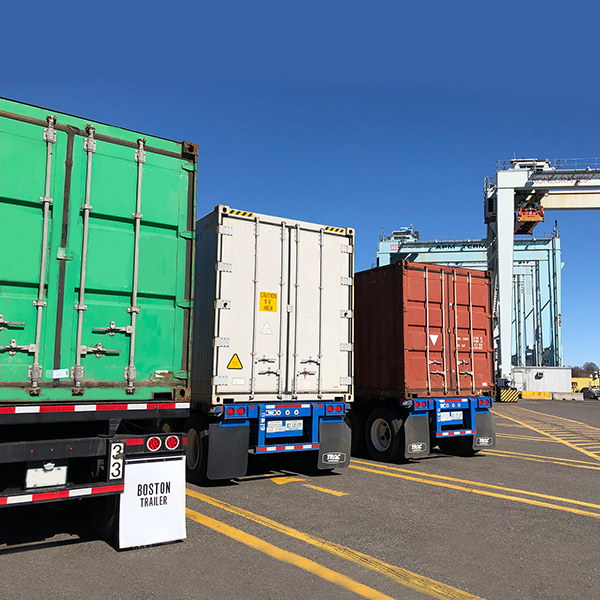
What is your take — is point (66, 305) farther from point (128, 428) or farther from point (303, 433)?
point (303, 433)

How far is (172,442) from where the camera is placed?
15.8 feet

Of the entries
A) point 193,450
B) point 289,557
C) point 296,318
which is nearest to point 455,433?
point 296,318

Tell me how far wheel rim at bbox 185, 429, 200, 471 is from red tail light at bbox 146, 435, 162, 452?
2840 mm

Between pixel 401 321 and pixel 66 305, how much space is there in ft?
21.5

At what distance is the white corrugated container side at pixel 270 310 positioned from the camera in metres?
7.54

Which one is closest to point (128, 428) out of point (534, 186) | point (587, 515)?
point (587, 515)

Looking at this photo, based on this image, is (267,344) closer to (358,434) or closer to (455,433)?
(358,434)

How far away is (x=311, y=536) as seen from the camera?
16.6 feet

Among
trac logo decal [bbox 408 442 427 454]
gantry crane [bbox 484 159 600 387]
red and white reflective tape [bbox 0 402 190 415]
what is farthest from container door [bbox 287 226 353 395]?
gantry crane [bbox 484 159 600 387]

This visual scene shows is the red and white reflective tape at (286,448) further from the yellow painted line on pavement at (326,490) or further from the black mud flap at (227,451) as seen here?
the yellow painted line on pavement at (326,490)

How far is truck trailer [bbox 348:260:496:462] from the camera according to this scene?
9.76m

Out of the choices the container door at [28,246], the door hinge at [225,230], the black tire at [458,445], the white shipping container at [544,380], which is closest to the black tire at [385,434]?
the black tire at [458,445]

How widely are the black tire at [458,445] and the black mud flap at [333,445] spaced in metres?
3.33

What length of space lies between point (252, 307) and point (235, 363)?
A: 823 mm
